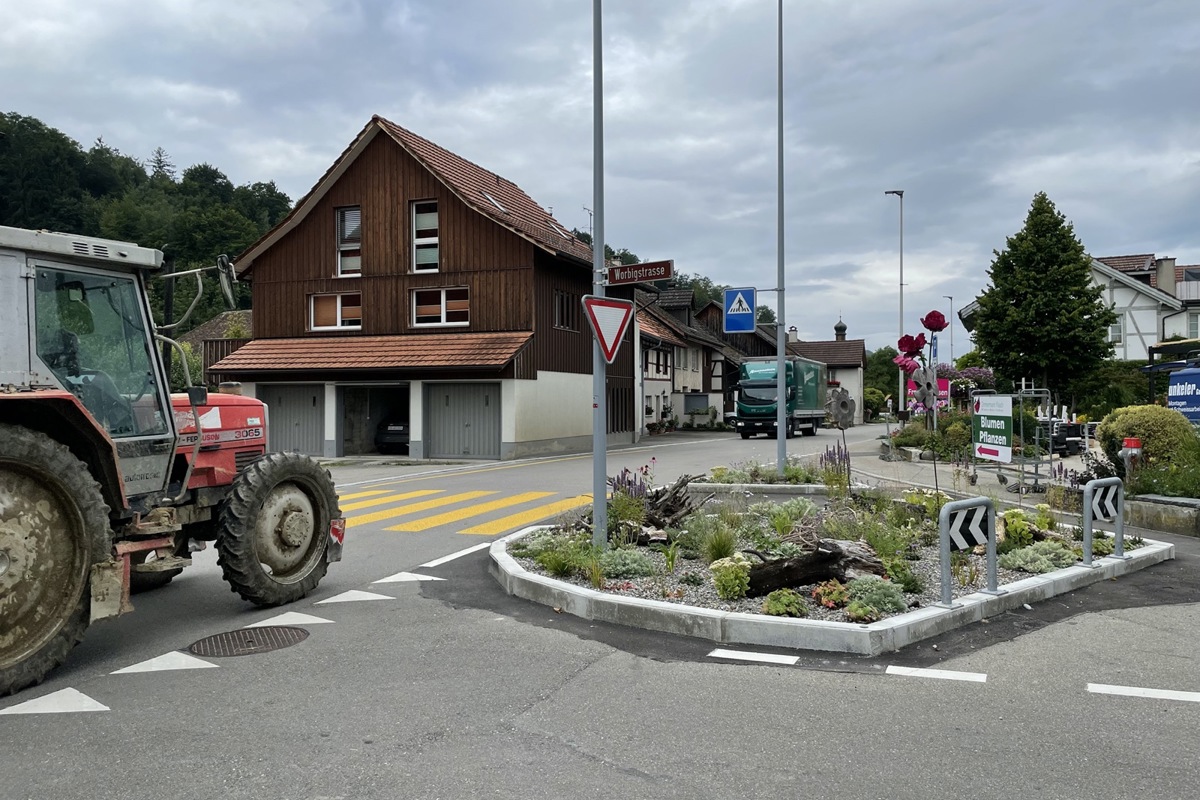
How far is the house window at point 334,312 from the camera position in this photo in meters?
30.5

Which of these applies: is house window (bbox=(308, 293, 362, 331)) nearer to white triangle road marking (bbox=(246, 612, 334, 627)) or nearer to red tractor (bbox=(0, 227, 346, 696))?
red tractor (bbox=(0, 227, 346, 696))

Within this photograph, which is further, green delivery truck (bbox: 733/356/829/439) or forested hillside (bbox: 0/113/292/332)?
forested hillside (bbox: 0/113/292/332)

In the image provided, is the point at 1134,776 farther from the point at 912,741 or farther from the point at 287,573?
the point at 287,573

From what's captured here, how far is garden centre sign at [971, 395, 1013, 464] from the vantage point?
1336 centimetres

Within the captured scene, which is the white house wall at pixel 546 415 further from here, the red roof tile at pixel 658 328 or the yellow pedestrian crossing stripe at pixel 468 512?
the red roof tile at pixel 658 328

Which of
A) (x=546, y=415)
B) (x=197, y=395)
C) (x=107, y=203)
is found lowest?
(x=546, y=415)

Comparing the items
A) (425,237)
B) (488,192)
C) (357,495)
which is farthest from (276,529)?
(488,192)

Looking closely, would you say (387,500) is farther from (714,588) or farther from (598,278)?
(714,588)

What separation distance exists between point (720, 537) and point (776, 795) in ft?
14.0

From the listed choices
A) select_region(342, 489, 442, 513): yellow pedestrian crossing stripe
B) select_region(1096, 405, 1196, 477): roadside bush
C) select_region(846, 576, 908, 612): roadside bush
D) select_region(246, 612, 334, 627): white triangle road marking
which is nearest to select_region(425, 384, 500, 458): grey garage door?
select_region(342, 489, 442, 513): yellow pedestrian crossing stripe

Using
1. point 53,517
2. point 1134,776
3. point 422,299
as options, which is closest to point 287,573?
point 53,517

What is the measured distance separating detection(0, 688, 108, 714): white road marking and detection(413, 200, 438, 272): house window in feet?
83.4

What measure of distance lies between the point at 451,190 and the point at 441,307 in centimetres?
379

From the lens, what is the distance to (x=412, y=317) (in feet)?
96.9
